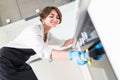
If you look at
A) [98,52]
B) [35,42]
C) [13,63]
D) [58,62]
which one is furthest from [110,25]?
[58,62]

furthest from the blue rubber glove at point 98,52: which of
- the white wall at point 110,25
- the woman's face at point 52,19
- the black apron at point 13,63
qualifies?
the black apron at point 13,63

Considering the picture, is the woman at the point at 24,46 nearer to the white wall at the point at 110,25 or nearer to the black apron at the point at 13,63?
the black apron at the point at 13,63

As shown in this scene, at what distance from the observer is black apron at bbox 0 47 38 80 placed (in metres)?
1.50

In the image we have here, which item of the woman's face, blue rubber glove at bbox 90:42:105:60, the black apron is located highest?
the woman's face

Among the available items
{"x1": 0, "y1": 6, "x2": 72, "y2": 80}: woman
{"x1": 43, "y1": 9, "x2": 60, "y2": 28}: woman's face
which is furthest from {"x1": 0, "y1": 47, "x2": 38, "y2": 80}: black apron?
{"x1": 43, "y1": 9, "x2": 60, "y2": 28}: woman's face

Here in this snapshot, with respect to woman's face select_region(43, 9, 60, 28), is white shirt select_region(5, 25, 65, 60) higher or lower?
lower

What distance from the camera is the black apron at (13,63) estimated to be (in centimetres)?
150

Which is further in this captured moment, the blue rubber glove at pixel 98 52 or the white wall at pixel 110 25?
the blue rubber glove at pixel 98 52

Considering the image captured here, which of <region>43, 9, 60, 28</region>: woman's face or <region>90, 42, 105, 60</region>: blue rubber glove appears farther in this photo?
<region>43, 9, 60, 28</region>: woman's face

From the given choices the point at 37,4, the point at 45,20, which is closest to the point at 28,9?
the point at 37,4

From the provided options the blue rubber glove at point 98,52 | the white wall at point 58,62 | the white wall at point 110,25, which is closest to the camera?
the white wall at point 110,25

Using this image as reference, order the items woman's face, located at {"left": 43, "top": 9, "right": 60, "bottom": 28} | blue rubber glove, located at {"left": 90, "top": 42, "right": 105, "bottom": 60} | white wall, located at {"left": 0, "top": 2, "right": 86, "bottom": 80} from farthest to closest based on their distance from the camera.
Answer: white wall, located at {"left": 0, "top": 2, "right": 86, "bottom": 80}
woman's face, located at {"left": 43, "top": 9, "right": 60, "bottom": 28}
blue rubber glove, located at {"left": 90, "top": 42, "right": 105, "bottom": 60}

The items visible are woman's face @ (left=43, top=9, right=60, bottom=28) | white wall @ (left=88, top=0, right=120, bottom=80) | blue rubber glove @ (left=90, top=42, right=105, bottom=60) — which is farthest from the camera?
woman's face @ (left=43, top=9, right=60, bottom=28)

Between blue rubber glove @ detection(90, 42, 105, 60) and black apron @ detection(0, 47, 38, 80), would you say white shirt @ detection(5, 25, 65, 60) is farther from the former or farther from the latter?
blue rubber glove @ detection(90, 42, 105, 60)
